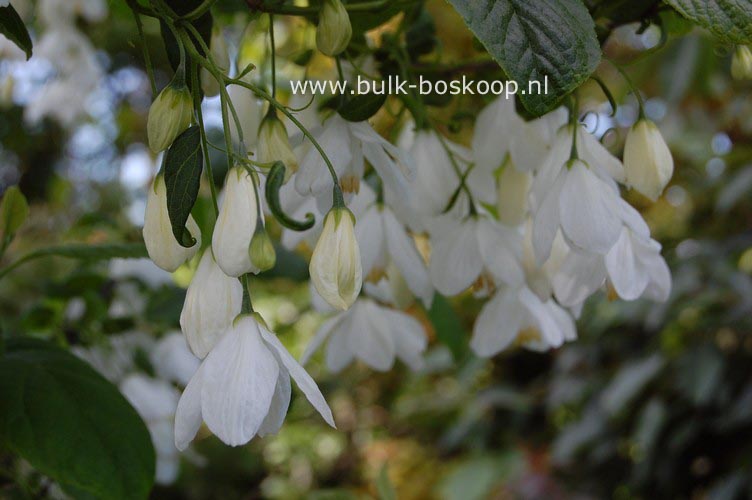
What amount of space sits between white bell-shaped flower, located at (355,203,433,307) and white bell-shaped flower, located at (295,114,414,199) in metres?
0.04

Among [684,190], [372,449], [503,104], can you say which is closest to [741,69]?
[503,104]

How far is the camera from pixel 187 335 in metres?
0.40

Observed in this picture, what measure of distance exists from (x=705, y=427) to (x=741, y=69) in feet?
5.08

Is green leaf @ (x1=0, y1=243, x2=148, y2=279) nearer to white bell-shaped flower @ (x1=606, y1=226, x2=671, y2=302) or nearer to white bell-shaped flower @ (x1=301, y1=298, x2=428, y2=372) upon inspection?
white bell-shaped flower @ (x1=301, y1=298, x2=428, y2=372)

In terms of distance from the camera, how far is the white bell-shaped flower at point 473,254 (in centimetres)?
58

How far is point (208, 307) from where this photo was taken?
0.40 metres

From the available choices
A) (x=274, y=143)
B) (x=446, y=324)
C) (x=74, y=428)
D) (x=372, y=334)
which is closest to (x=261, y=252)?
(x=274, y=143)

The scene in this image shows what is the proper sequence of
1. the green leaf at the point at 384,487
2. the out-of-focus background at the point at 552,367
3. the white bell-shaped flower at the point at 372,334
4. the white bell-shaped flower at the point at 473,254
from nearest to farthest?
the white bell-shaped flower at the point at 473,254, the white bell-shaped flower at the point at 372,334, the green leaf at the point at 384,487, the out-of-focus background at the point at 552,367

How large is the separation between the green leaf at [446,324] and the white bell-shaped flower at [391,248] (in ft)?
0.58

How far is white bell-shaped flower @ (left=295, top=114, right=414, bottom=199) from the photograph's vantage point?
46 cm

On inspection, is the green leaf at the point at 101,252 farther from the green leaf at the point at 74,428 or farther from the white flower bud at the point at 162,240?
the white flower bud at the point at 162,240

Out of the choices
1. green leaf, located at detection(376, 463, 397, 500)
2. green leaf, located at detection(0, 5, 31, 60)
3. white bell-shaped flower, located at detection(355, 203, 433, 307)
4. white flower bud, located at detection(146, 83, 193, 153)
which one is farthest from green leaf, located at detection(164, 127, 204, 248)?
green leaf, located at detection(376, 463, 397, 500)

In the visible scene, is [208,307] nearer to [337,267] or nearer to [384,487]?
[337,267]

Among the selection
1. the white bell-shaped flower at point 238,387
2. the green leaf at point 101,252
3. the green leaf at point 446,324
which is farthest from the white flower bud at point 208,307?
the green leaf at point 446,324
